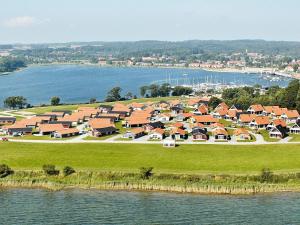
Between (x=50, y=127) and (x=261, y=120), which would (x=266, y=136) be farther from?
(x=50, y=127)

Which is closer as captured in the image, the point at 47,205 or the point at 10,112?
the point at 47,205

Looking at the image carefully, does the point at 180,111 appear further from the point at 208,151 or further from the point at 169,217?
the point at 169,217

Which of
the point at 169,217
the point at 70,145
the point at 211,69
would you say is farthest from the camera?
the point at 211,69

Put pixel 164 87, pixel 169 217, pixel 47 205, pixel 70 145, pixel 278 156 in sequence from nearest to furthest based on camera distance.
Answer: pixel 169 217 → pixel 47 205 → pixel 278 156 → pixel 70 145 → pixel 164 87

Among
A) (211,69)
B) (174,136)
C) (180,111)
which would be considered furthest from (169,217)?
(211,69)

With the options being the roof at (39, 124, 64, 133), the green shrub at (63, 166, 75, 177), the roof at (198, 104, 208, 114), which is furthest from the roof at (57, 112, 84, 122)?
the green shrub at (63, 166, 75, 177)

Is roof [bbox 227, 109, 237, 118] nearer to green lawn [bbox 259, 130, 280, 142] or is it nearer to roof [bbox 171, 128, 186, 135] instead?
green lawn [bbox 259, 130, 280, 142]

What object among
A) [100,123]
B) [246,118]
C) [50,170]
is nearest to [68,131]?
[100,123]
